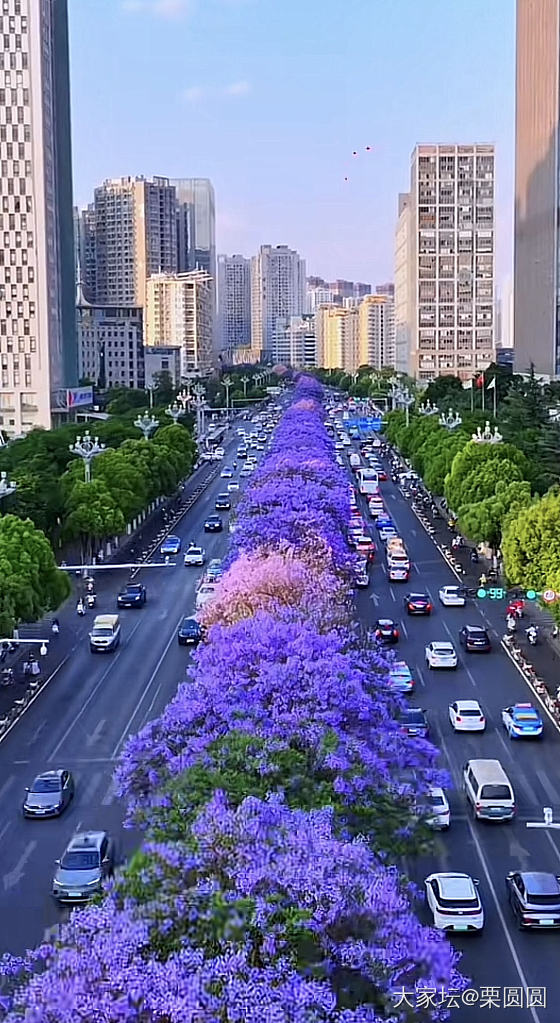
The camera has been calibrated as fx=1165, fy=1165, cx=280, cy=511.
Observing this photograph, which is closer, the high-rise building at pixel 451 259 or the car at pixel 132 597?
the car at pixel 132 597

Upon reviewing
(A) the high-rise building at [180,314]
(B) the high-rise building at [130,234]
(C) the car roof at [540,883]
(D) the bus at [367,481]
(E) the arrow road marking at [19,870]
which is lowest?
(E) the arrow road marking at [19,870]

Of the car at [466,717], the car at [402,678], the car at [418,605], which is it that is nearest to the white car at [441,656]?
the car at [402,678]

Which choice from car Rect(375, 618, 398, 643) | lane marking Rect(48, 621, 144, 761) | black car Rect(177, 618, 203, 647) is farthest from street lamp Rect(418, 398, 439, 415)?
lane marking Rect(48, 621, 144, 761)

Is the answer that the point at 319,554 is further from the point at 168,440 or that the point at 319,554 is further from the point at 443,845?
the point at 168,440

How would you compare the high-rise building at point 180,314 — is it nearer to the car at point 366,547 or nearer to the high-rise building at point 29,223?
the high-rise building at point 29,223

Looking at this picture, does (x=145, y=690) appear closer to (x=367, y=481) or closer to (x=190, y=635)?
(x=190, y=635)

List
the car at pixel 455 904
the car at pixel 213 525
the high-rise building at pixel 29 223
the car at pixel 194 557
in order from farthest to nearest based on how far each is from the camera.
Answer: the high-rise building at pixel 29 223 → the car at pixel 213 525 → the car at pixel 194 557 → the car at pixel 455 904

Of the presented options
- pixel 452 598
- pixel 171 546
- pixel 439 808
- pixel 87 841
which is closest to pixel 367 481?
pixel 171 546
